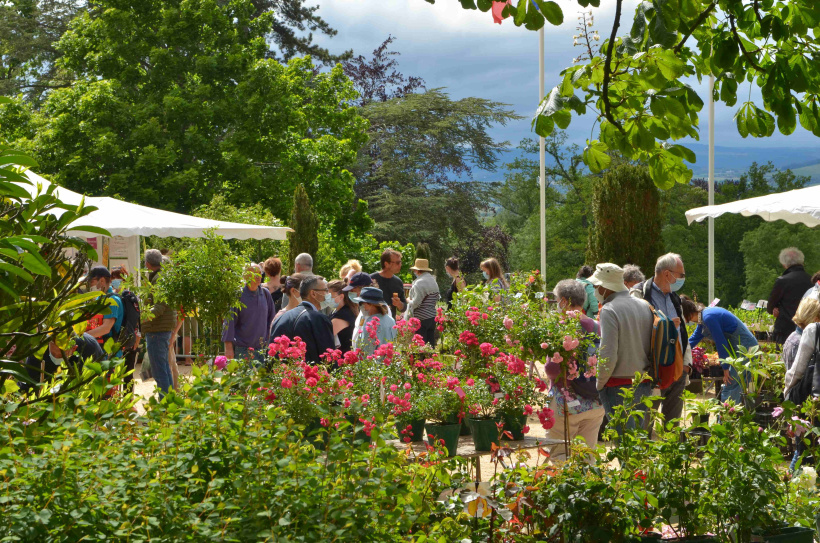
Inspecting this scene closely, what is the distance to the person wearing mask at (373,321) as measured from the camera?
250 inches

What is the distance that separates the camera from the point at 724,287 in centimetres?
3916

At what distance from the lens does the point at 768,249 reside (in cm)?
3681

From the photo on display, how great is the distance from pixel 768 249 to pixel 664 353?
34.9 meters

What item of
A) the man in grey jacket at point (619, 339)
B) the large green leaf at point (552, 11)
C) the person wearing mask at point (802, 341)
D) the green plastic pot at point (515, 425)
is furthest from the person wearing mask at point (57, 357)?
the person wearing mask at point (802, 341)

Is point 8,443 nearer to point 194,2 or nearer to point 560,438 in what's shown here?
point 560,438

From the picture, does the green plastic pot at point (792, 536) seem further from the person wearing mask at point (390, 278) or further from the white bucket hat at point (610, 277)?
the person wearing mask at point (390, 278)

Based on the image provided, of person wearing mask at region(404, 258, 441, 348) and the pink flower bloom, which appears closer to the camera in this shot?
the pink flower bloom

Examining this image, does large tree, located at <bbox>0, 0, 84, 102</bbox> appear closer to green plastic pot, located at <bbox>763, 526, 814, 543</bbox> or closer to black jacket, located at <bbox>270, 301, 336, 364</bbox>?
black jacket, located at <bbox>270, 301, 336, 364</bbox>

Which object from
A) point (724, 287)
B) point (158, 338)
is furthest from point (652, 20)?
point (724, 287)

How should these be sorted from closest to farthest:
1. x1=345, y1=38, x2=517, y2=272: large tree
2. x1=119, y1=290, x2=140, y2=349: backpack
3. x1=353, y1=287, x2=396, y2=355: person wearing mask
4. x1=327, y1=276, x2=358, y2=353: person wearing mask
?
x1=353, y1=287, x2=396, y2=355: person wearing mask < x1=327, y1=276, x2=358, y2=353: person wearing mask < x1=119, y1=290, x2=140, y2=349: backpack < x1=345, y1=38, x2=517, y2=272: large tree

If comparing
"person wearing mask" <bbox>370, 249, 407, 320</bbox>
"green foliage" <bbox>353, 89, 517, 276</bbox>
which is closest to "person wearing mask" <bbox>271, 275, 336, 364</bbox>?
"person wearing mask" <bbox>370, 249, 407, 320</bbox>

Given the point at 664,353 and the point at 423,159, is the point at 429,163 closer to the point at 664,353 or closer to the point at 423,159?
the point at 423,159

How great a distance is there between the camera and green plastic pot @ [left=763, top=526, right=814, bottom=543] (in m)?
2.70

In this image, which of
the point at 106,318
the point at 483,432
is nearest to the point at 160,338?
the point at 106,318
